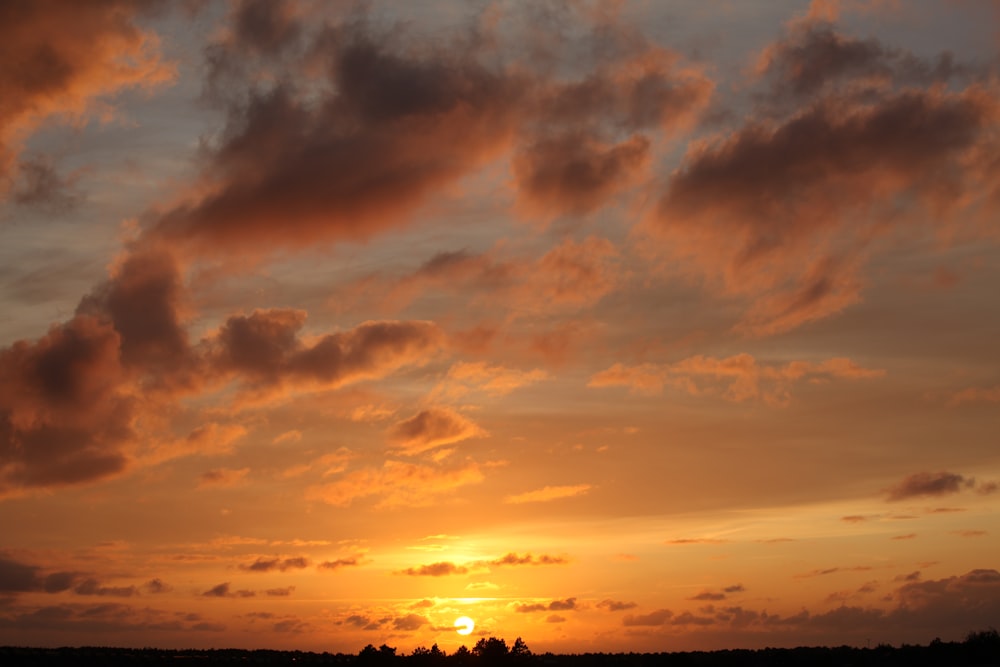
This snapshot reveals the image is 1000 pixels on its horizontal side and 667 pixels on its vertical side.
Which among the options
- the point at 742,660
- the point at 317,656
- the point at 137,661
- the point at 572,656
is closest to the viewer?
the point at 742,660

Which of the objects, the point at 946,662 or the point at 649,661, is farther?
the point at 649,661

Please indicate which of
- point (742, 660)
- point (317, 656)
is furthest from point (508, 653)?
point (317, 656)

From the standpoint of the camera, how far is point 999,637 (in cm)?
10969

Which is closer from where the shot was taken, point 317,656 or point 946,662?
point 946,662

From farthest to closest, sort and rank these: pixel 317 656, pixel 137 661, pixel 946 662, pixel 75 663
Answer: pixel 317 656, pixel 137 661, pixel 75 663, pixel 946 662

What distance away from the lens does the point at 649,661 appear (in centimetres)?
12138

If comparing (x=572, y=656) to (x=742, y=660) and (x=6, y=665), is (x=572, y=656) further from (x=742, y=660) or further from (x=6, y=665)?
(x=6, y=665)

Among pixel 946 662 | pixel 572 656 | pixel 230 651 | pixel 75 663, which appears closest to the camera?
pixel 946 662

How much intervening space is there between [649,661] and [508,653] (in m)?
17.8

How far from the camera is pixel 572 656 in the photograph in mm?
145500

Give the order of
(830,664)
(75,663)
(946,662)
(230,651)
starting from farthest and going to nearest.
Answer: (230,651) → (75,663) → (830,664) → (946,662)

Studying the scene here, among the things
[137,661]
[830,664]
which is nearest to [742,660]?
[830,664]

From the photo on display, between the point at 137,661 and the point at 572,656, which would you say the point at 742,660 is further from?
the point at 137,661

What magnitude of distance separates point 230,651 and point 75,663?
68268mm
